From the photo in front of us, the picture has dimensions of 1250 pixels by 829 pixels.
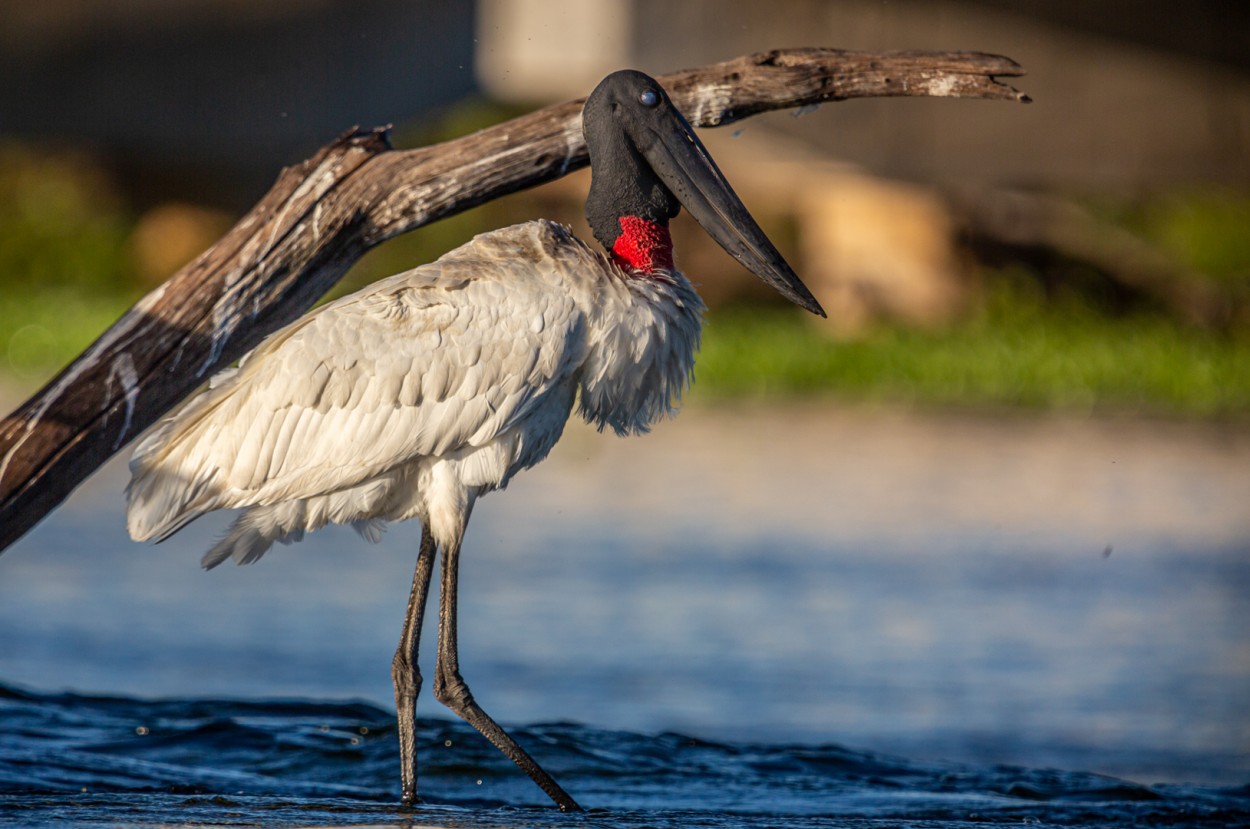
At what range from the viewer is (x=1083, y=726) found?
20.6ft

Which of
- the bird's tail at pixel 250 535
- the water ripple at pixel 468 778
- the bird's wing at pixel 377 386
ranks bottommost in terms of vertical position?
the water ripple at pixel 468 778

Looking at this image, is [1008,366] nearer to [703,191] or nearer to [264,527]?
[703,191]

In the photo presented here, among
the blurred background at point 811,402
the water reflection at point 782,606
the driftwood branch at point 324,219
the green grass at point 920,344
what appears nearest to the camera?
the driftwood branch at point 324,219

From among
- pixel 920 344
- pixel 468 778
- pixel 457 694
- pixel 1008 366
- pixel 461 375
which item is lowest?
pixel 468 778

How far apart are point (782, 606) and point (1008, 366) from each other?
662 cm

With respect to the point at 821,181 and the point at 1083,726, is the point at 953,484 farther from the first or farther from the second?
the point at 821,181

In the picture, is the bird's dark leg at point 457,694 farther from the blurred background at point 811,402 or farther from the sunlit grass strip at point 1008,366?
the sunlit grass strip at point 1008,366

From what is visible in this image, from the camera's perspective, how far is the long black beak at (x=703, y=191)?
4.86 metres

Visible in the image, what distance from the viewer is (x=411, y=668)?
16.5 feet

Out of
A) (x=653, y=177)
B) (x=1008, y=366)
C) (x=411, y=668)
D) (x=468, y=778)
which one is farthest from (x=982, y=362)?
(x=411, y=668)

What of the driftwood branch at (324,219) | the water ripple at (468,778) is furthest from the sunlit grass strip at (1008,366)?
the driftwood branch at (324,219)

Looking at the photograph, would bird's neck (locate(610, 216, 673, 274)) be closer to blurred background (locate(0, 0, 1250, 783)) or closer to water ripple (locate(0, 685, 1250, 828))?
water ripple (locate(0, 685, 1250, 828))

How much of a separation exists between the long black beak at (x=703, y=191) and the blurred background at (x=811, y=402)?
6.05 ft

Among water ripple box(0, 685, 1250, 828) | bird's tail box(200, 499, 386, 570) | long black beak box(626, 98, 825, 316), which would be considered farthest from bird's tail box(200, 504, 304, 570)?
long black beak box(626, 98, 825, 316)
